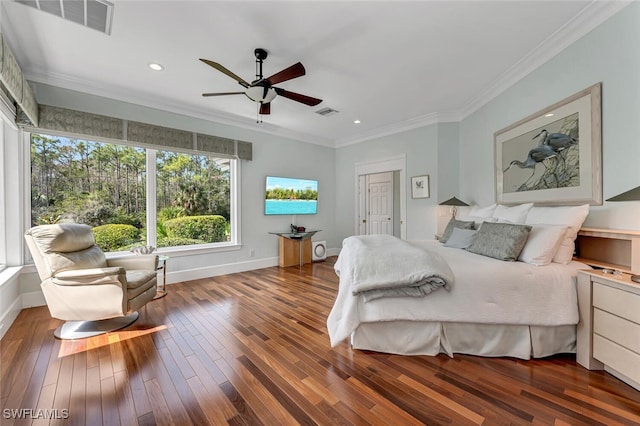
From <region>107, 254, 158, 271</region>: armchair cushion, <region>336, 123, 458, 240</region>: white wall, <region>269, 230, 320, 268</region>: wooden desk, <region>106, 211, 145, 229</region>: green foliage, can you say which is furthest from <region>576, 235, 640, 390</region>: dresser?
<region>106, 211, 145, 229</region>: green foliage

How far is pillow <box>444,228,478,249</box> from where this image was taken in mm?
2822

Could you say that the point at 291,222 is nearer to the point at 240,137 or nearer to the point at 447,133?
the point at 240,137

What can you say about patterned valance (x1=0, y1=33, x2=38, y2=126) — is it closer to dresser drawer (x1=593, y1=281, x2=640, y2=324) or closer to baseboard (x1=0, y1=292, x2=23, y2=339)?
baseboard (x1=0, y1=292, x2=23, y2=339)

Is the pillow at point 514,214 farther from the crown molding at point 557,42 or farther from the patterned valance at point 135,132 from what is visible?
the patterned valance at point 135,132

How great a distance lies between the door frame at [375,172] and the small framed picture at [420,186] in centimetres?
18

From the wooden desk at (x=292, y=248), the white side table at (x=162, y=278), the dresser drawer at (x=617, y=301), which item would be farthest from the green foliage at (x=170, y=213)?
the dresser drawer at (x=617, y=301)

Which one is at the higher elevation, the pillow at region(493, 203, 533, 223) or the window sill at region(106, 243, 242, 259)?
the pillow at region(493, 203, 533, 223)

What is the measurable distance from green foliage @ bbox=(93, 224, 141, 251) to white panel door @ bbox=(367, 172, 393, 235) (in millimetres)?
A: 4578

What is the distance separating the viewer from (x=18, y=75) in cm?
235

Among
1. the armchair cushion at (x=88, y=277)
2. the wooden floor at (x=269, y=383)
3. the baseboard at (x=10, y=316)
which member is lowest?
the wooden floor at (x=269, y=383)

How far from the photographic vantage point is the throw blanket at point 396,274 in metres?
1.92

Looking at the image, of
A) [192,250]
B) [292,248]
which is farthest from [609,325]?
[192,250]

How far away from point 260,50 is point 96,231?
3.16 meters

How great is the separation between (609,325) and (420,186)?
3212 mm
